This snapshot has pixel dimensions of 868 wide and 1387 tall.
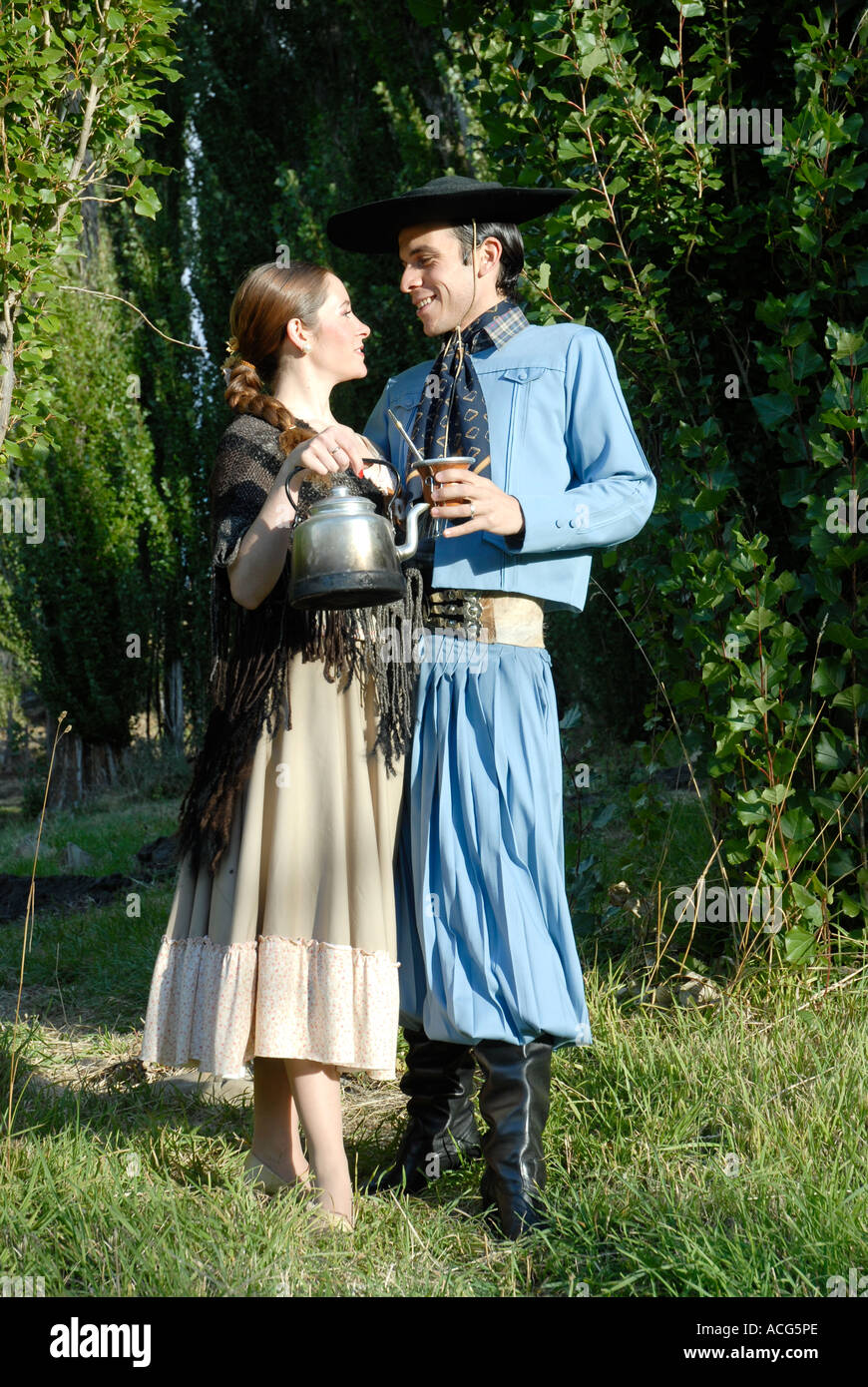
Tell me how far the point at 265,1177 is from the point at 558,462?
155 centimetres

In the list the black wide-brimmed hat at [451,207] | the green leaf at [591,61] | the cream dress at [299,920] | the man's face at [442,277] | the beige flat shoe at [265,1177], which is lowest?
the beige flat shoe at [265,1177]

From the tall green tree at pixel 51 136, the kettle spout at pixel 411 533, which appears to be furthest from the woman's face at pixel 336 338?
the tall green tree at pixel 51 136

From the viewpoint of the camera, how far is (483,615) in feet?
7.92

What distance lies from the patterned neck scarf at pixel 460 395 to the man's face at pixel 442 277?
40 millimetres

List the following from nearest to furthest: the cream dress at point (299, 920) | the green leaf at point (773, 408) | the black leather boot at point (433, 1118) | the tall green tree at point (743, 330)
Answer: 1. the cream dress at point (299, 920)
2. the black leather boot at point (433, 1118)
3. the tall green tree at point (743, 330)
4. the green leaf at point (773, 408)

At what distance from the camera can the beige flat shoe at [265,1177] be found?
7.87 ft

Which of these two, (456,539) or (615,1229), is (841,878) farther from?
(456,539)

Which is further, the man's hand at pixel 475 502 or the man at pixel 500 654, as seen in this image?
the man at pixel 500 654

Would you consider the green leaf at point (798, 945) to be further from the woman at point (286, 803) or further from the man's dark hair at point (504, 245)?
the man's dark hair at point (504, 245)

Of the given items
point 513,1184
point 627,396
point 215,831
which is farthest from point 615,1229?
point 627,396

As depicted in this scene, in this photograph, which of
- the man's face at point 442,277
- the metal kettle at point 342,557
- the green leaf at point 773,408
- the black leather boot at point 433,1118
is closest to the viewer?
the metal kettle at point 342,557

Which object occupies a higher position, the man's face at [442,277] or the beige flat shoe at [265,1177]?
the man's face at [442,277]

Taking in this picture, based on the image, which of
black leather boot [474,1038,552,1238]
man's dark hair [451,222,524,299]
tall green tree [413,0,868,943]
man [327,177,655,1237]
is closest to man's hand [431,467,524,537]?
man [327,177,655,1237]

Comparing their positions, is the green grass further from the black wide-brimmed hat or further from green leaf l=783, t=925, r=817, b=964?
the black wide-brimmed hat
